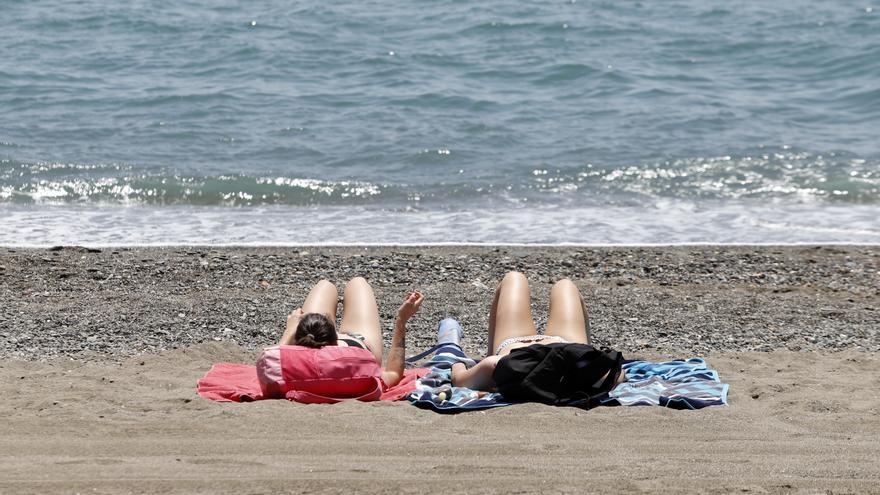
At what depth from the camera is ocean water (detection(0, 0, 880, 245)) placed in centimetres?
1229

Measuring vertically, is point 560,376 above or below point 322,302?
below

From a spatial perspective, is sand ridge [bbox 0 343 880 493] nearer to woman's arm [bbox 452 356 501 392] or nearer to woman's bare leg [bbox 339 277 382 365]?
woman's arm [bbox 452 356 501 392]

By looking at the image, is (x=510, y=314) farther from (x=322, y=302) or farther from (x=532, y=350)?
(x=322, y=302)

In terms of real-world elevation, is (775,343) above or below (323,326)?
below

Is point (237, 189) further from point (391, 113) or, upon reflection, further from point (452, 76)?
point (452, 76)

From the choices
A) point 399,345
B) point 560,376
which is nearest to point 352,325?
point 399,345

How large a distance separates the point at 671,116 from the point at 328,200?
5983mm

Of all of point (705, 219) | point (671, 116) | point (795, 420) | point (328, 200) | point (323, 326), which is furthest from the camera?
point (671, 116)

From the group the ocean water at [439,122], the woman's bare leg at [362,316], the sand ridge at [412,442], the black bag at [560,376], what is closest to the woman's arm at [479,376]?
the black bag at [560,376]

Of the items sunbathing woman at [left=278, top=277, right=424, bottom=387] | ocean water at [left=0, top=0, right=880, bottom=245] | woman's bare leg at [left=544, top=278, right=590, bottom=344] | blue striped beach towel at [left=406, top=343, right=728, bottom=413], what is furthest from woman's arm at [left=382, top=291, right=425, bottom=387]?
ocean water at [left=0, top=0, right=880, bottom=245]

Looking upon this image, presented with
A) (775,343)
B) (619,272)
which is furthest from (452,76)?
(775,343)

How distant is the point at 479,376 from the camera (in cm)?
611

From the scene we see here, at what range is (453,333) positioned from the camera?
6.91 metres

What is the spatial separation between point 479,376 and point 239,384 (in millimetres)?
1299
